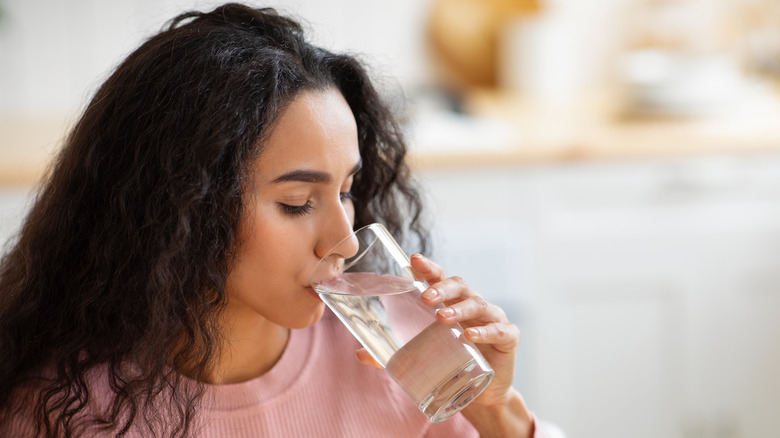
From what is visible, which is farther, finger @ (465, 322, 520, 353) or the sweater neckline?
the sweater neckline

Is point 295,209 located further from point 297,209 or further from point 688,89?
point 688,89

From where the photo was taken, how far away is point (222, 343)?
39.2 inches

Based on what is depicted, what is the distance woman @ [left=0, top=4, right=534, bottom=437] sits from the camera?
0.87 metres

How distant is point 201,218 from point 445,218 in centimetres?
124

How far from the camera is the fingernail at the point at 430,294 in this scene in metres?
0.84

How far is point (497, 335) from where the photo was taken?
3.03 feet

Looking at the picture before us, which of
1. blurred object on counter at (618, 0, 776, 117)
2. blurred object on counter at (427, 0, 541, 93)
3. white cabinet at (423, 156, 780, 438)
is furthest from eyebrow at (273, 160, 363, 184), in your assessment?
blurred object on counter at (427, 0, 541, 93)

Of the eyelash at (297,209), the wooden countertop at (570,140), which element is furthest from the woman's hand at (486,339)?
the wooden countertop at (570,140)

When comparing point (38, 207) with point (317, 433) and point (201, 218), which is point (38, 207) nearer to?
point (201, 218)

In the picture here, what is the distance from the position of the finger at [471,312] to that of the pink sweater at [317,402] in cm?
20

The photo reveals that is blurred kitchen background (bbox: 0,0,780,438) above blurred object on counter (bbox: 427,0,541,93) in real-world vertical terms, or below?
below

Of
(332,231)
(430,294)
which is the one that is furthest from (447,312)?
(332,231)

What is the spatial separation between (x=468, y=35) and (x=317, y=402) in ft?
5.70

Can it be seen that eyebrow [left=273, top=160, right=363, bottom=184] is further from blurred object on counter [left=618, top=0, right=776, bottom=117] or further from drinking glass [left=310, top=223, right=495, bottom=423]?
blurred object on counter [left=618, top=0, right=776, bottom=117]
